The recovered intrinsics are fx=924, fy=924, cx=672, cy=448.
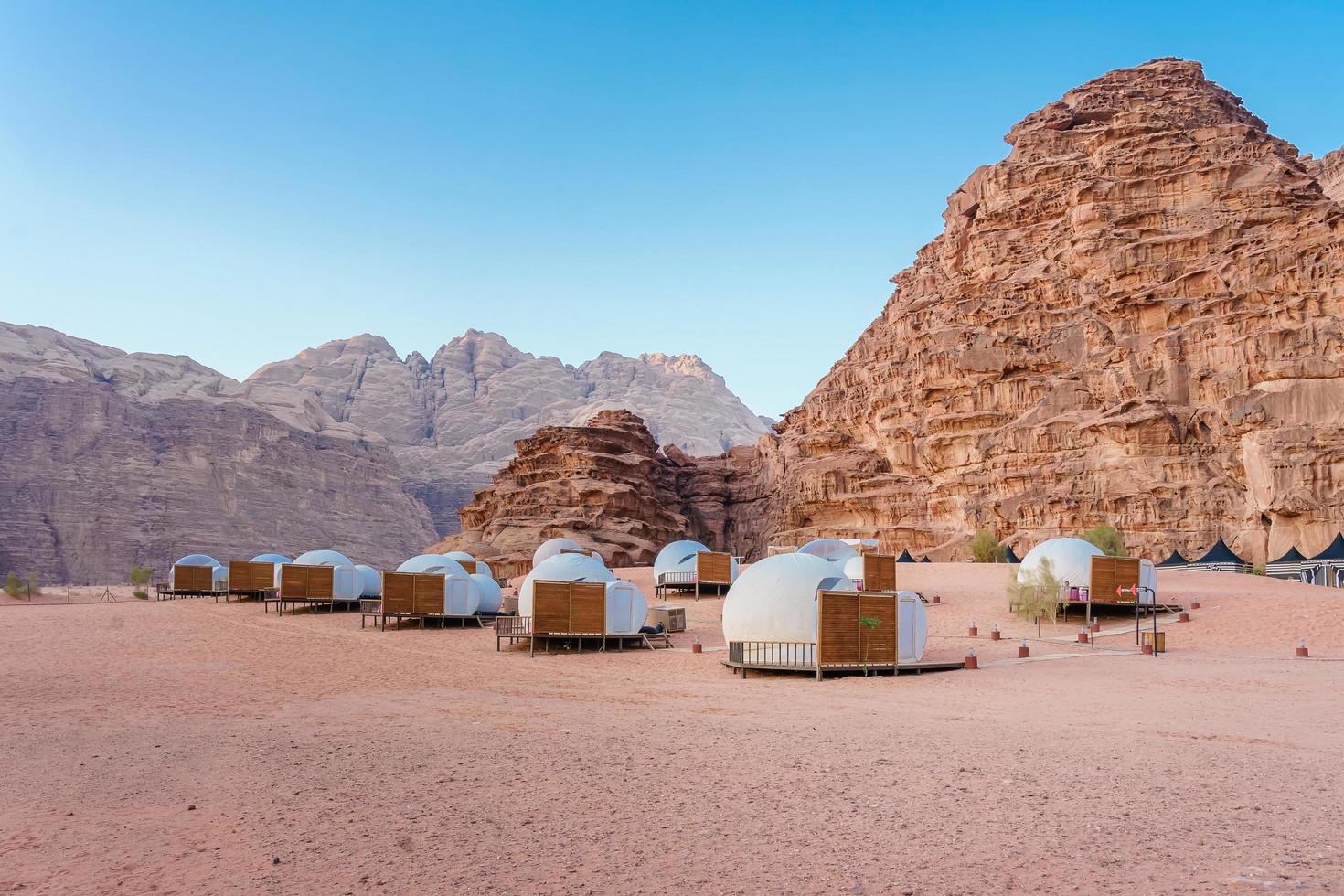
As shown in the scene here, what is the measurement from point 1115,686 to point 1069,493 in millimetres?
48360

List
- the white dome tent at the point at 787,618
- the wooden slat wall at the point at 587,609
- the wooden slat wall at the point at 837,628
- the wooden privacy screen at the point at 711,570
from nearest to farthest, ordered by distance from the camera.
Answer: the wooden slat wall at the point at 837,628, the white dome tent at the point at 787,618, the wooden slat wall at the point at 587,609, the wooden privacy screen at the point at 711,570

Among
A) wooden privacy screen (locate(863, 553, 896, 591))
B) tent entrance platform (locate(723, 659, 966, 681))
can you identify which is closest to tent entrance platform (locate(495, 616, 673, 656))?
tent entrance platform (locate(723, 659, 966, 681))

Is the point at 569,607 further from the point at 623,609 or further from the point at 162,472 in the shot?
the point at 162,472

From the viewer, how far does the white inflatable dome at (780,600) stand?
21.5m

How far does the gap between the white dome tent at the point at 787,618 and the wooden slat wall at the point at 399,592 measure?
15060mm

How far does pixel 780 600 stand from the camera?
21734 millimetres

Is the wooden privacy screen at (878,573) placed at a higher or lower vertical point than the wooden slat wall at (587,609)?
higher

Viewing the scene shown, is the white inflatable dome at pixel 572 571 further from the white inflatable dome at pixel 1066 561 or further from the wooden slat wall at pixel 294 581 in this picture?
the white inflatable dome at pixel 1066 561

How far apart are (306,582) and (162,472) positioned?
99309mm

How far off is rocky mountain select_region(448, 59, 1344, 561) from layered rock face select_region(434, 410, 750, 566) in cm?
54

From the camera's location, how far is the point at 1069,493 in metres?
62.1

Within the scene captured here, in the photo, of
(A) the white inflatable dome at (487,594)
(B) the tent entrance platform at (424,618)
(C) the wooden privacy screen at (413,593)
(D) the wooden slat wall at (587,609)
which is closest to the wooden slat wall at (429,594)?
(C) the wooden privacy screen at (413,593)

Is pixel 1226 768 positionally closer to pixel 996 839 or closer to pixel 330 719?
pixel 996 839

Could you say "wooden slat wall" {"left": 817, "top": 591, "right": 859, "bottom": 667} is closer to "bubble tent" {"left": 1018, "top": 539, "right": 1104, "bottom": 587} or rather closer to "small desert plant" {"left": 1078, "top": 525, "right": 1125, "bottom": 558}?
"bubble tent" {"left": 1018, "top": 539, "right": 1104, "bottom": 587}
